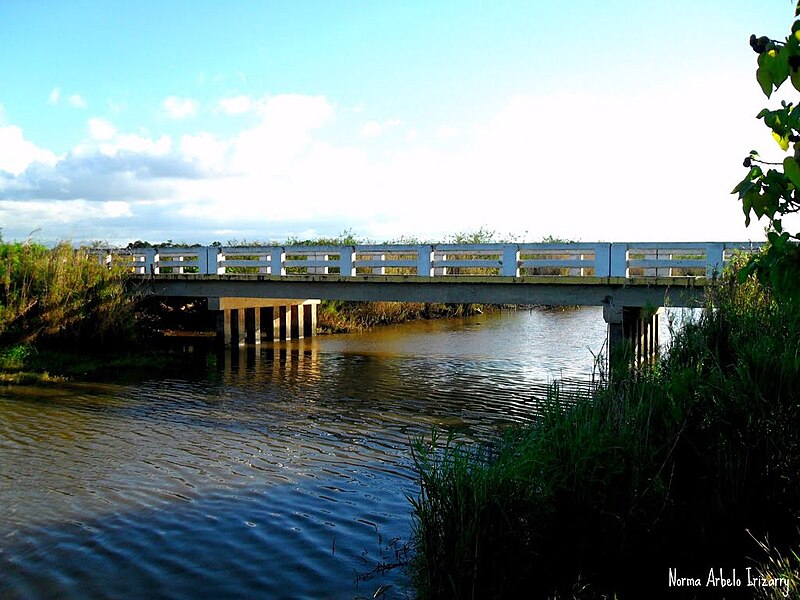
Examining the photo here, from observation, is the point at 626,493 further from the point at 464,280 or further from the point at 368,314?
the point at 368,314

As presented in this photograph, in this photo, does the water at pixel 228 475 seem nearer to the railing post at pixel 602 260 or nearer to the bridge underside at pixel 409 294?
the bridge underside at pixel 409 294

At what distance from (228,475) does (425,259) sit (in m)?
11.7

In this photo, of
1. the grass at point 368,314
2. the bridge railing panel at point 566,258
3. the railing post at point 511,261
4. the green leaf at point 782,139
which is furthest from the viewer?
the grass at point 368,314

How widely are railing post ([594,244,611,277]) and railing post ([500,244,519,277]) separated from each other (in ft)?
6.73

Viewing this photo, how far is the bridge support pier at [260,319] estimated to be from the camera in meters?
24.0

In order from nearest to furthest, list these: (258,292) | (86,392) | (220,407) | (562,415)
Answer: (562,415) < (220,407) < (86,392) < (258,292)

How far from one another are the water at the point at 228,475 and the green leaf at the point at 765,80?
178 inches

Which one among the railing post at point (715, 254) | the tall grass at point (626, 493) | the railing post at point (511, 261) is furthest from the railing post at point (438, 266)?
the tall grass at point (626, 493)

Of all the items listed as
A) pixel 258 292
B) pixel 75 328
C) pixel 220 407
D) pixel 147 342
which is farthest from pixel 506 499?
pixel 147 342

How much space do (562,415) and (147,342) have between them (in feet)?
61.9

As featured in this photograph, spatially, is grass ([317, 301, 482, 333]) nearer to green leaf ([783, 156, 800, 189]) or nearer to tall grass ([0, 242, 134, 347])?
tall grass ([0, 242, 134, 347])

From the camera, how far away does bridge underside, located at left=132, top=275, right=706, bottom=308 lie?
1708 cm

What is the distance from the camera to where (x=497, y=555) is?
→ 17.1ft

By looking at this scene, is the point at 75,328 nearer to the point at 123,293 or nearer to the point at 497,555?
the point at 123,293
